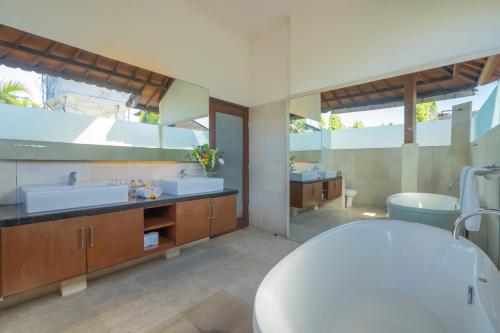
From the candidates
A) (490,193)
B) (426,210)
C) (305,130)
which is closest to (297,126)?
(305,130)

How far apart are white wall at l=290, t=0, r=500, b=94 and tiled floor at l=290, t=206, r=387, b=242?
208 centimetres

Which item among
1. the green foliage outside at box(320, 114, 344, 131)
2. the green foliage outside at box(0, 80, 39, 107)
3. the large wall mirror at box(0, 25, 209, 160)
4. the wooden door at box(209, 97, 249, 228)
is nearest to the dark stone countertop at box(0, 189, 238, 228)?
the large wall mirror at box(0, 25, 209, 160)

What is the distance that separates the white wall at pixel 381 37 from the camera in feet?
5.85

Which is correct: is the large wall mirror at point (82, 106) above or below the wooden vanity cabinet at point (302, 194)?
above

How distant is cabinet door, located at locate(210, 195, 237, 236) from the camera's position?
2.56m

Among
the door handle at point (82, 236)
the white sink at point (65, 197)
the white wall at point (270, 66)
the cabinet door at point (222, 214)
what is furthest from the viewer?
the white wall at point (270, 66)

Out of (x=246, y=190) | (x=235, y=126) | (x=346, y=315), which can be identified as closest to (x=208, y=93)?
(x=235, y=126)

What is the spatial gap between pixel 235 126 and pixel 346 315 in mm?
2736

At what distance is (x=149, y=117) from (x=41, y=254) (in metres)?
1.55

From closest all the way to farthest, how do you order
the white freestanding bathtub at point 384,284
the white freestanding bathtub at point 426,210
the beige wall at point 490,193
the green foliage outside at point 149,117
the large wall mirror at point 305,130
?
the white freestanding bathtub at point 384,284 → the beige wall at point 490,193 → the white freestanding bathtub at point 426,210 → the green foliage outside at point 149,117 → the large wall mirror at point 305,130

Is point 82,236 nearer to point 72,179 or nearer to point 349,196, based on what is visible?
point 72,179

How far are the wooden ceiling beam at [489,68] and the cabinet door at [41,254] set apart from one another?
384 cm

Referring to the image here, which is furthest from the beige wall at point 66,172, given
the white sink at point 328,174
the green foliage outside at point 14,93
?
the white sink at point 328,174

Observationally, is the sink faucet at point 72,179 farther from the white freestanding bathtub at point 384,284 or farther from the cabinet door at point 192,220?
the white freestanding bathtub at point 384,284
